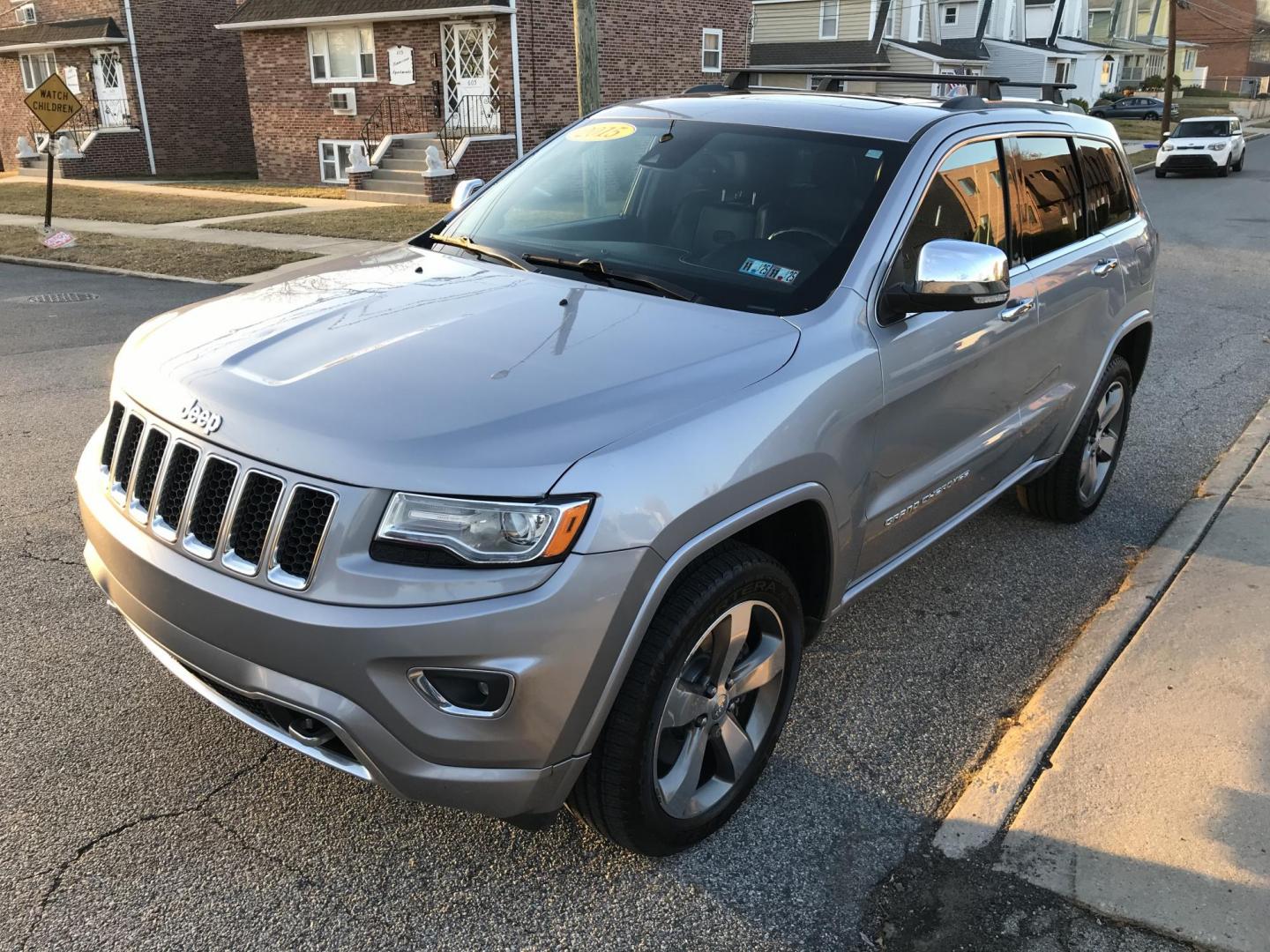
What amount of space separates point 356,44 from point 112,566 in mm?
24522

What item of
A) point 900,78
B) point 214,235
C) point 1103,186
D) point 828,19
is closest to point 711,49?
point 214,235

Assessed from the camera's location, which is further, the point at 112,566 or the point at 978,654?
the point at 978,654

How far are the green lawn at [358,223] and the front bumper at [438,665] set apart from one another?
1273 cm

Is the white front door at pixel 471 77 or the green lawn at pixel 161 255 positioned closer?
the green lawn at pixel 161 255

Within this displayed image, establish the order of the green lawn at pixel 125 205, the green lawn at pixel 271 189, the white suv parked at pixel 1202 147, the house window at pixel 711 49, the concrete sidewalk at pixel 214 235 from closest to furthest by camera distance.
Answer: the concrete sidewalk at pixel 214 235 < the green lawn at pixel 125 205 < the green lawn at pixel 271 189 < the white suv parked at pixel 1202 147 < the house window at pixel 711 49

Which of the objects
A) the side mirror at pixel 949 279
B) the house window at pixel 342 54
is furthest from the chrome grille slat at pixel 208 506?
the house window at pixel 342 54

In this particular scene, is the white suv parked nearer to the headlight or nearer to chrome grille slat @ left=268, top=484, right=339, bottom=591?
the headlight

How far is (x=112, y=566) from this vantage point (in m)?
2.74

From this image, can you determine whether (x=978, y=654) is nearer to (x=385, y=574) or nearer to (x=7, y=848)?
(x=385, y=574)

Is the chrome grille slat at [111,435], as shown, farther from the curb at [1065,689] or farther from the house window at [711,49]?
the house window at [711,49]

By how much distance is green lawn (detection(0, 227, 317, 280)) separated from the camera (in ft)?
40.2

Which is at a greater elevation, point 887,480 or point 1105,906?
point 887,480

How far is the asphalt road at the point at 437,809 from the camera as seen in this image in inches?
102

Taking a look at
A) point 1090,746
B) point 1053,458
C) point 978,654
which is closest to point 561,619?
point 1090,746
